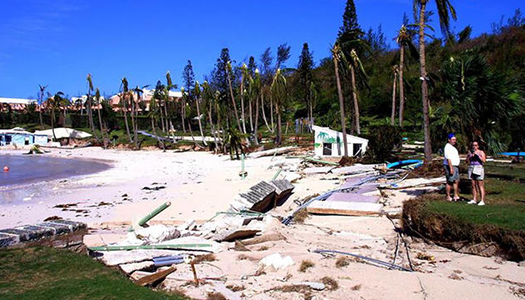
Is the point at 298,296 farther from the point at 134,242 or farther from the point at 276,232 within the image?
the point at 134,242

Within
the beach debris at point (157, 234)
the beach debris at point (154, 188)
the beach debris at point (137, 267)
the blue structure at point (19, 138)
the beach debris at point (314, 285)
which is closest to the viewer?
the beach debris at point (314, 285)

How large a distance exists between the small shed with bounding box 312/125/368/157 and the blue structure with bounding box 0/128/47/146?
163 feet

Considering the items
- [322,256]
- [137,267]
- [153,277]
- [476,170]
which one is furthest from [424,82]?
[153,277]

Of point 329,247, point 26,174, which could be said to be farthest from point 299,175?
point 26,174

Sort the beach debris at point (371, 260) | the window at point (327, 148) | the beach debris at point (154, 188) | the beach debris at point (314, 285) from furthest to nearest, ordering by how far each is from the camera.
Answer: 1. the window at point (327, 148)
2. the beach debris at point (154, 188)
3. the beach debris at point (371, 260)
4. the beach debris at point (314, 285)

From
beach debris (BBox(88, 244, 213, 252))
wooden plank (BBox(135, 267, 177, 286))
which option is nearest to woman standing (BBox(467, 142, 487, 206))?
beach debris (BBox(88, 244, 213, 252))

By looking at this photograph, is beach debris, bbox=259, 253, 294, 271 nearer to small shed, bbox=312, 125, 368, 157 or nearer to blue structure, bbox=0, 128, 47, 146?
small shed, bbox=312, 125, 368, 157

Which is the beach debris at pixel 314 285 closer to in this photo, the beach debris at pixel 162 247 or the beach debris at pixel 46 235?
the beach debris at pixel 162 247

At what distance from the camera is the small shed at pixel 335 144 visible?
76.5 ft

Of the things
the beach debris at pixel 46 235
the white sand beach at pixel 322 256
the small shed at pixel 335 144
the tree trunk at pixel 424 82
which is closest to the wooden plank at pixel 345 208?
the white sand beach at pixel 322 256

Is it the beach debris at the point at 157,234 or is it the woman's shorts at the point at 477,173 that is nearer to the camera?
the beach debris at the point at 157,234

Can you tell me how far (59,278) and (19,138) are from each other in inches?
2575

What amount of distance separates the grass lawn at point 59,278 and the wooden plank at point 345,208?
18.2ft

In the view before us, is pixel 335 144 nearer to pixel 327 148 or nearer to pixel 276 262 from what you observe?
pixel 327 148
